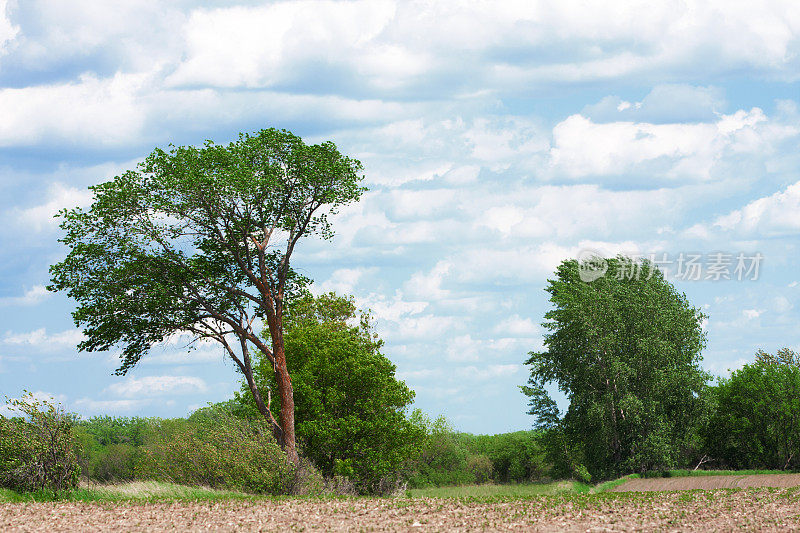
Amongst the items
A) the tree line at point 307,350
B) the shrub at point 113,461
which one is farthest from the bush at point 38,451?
the shrub at point 113,461

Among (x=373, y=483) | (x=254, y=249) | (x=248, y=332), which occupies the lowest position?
(x=373, y=483)

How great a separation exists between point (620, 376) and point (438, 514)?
90.1ft

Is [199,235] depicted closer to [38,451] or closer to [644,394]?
[38,451]

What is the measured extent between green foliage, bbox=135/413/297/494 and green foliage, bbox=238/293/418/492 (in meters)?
3.96

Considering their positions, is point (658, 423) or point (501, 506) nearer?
point (501, 506)

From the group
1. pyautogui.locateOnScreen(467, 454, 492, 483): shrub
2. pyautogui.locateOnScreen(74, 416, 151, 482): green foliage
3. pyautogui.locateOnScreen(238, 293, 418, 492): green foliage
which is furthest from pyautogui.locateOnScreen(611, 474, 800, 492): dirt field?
A: pyautogui.locateOnScreen(74, 416, 151, 482): green foliage

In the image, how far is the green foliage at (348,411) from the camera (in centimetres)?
3447

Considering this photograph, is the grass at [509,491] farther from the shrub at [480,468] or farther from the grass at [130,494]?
the shrub at [480,468]

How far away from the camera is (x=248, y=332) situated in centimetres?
3152

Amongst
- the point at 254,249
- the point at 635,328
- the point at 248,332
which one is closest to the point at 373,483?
the point at 248,332

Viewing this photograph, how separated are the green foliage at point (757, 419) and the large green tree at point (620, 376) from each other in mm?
3093

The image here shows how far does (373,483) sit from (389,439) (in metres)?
2.43

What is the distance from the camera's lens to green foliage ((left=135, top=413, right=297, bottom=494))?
2752 cm

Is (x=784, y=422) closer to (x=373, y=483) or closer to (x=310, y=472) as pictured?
(x=373, y=483)
